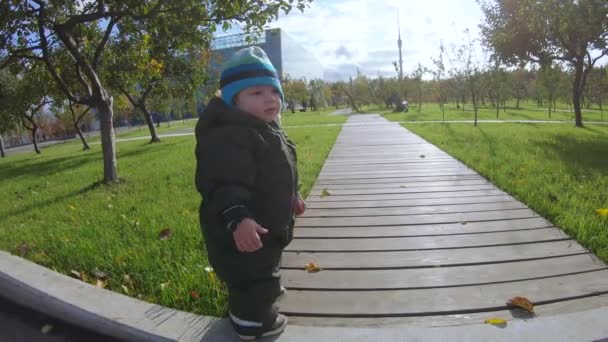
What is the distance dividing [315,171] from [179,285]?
169 inches

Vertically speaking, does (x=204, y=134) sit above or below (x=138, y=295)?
above

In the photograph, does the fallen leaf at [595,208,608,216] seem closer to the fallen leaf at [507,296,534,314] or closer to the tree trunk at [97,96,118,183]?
the fallen leaf at [507,296,534,314]

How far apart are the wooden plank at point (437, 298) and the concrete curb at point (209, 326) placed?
0.20 metres

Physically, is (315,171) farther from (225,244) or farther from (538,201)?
(225,244)

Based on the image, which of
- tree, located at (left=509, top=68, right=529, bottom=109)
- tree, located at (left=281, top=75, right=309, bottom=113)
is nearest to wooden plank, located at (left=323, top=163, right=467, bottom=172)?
tree, located at (left=509, top=68, right=529, bottom=109)

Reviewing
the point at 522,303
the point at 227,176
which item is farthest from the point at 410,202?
the point at 227,176

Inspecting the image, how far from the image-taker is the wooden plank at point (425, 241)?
123 inches

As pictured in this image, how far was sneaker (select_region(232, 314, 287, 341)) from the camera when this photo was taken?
6.30 feet

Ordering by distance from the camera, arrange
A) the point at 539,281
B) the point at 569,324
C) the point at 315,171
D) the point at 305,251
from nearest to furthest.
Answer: the point at 569,324, the point at 539,281, the point at 305,251, the point at 315,171

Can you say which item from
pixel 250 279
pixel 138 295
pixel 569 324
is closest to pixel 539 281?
pixel 569 324

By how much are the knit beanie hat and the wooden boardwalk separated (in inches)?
50.3

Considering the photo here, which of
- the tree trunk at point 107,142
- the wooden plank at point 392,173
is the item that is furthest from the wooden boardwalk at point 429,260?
the tree trunk at point 107,142

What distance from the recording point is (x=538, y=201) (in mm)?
4023

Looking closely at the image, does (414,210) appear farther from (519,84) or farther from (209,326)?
(519,84)
